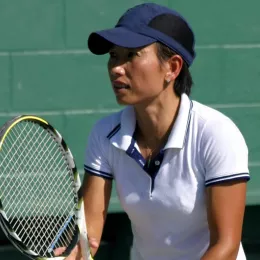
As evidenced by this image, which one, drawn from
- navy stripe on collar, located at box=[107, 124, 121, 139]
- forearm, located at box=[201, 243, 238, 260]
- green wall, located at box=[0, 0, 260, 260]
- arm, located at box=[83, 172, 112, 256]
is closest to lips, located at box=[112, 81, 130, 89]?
navy stripe on collar, located at box=[107, 124, 121, 139]

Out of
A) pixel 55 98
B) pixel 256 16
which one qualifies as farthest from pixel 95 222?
pixel 256 16

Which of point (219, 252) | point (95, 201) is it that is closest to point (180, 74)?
point (95, 201)

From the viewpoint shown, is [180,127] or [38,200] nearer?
[180,127]

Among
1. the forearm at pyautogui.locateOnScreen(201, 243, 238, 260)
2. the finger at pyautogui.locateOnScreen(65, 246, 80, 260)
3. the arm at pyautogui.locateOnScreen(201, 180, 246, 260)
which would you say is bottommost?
the finger at pyautogui.locateOnScreen(65, 246, 80, 260)

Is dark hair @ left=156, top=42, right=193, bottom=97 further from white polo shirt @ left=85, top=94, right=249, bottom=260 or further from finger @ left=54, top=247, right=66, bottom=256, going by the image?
finger @ left=54, top=247, right=66, bottom=256

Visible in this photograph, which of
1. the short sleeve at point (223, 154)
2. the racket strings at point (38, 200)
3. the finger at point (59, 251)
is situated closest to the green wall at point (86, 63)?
the racket strings at point (38, 200)

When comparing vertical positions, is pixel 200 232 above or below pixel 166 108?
below

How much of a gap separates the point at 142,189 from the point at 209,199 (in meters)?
0.25

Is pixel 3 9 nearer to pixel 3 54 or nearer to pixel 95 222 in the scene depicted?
pixel 3 54

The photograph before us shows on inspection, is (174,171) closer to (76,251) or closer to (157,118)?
(157,118)

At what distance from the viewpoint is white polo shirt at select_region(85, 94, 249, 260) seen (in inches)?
144

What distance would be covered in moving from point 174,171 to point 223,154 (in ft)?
0.67

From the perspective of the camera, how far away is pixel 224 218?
3611 mm

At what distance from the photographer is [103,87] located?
224 inches
